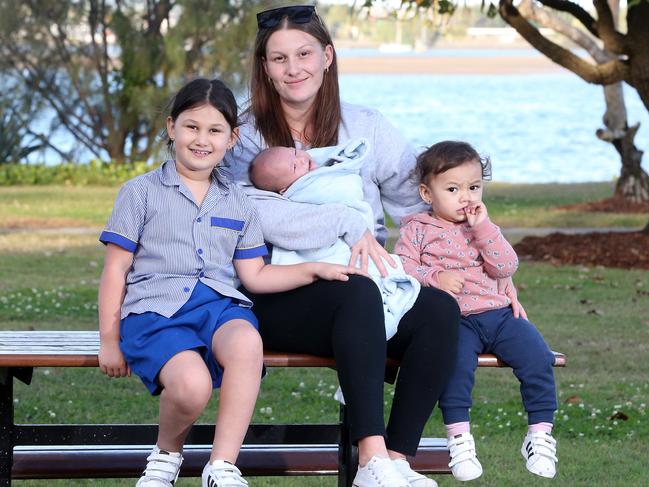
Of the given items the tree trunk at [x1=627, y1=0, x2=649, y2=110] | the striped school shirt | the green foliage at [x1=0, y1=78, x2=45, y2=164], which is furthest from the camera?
the green foliage at [x1=0, y1=78, x2=45, y2=164]

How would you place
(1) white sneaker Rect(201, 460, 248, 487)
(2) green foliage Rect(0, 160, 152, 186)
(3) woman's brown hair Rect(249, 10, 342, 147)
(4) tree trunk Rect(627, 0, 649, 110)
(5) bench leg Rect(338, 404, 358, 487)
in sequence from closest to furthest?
(1) white sneaker Rect(201, 460, 248, 487)
(5) bench leg Rect(338, 404, 358, 487)
(3) woman's brown hair Rect(249, 10, 342, 147)
(4) tree trunk Rect(627, 0, 649, 110)
(2) green foliage Rect(0, 160, 152, 186)

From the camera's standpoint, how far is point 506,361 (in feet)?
13.8

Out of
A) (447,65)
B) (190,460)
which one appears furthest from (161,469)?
(447,65)

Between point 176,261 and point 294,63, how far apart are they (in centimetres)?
93

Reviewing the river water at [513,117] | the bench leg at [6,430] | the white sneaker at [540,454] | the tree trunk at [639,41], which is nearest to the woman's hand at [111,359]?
the bench leg at [6,430]

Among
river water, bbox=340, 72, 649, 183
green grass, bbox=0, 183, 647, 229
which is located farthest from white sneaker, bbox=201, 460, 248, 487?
green grass, bbox=0, 183, 647, 229

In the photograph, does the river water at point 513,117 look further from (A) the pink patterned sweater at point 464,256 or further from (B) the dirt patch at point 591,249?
(A) the pink patterned sweater at point 464,256

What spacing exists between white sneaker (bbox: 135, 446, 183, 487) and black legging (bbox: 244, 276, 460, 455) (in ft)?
1.69

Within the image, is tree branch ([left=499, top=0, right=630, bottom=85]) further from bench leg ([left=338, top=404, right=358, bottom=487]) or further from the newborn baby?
bench leg ([left=338, top=404, right=358, bottom=487])

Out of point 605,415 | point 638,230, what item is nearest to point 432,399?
point 605,415

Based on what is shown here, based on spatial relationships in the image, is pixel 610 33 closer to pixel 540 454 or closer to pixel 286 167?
pixel 286 167

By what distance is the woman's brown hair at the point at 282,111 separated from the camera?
4.66 m

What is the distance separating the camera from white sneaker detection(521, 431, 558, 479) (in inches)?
159

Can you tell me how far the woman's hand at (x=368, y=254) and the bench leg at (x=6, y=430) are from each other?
1240 millimetres
